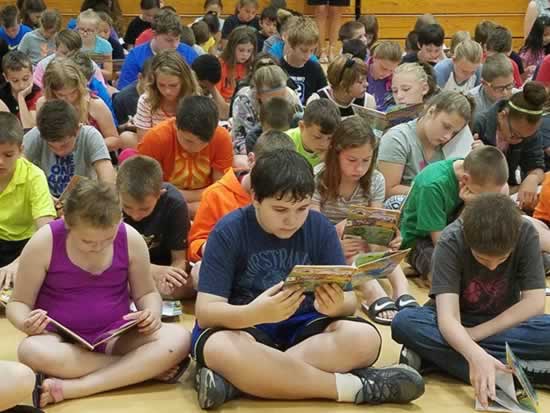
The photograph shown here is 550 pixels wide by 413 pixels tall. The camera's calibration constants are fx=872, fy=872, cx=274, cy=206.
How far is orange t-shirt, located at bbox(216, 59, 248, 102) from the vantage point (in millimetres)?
6746

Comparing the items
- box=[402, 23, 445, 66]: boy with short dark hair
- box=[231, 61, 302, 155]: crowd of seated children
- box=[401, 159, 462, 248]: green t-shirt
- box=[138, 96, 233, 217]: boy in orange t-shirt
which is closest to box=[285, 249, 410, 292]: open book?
box=[401, 159, 462, 248]: green t-shirt

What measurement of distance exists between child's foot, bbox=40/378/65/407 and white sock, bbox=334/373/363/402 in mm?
876

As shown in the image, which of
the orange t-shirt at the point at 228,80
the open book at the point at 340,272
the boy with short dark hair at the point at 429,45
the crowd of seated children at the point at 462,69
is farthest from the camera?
the boy with short dark hair at the point at 429,45

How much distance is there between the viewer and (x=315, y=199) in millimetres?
3760

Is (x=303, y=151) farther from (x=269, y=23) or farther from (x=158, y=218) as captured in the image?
(x=269, y=23)

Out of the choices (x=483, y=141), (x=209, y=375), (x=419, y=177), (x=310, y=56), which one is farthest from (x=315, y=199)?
(x=310, y=56)

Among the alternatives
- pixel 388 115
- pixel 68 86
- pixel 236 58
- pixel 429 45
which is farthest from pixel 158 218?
pixel 429 45

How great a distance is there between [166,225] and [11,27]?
5.52m

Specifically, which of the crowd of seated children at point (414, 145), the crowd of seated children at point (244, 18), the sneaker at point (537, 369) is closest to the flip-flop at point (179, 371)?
the sneaker at point (537, 369)

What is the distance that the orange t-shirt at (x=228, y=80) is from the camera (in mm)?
6746

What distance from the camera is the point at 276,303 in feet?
8.37

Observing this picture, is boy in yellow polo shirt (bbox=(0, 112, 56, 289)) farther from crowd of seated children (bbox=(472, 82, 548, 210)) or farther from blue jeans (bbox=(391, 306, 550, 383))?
crowd of seated children (bbox=(472, 82, 548, 210))

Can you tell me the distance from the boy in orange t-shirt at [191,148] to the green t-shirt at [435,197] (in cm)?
97

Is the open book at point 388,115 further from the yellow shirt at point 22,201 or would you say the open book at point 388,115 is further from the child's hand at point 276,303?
the child's hand at point 276,303
